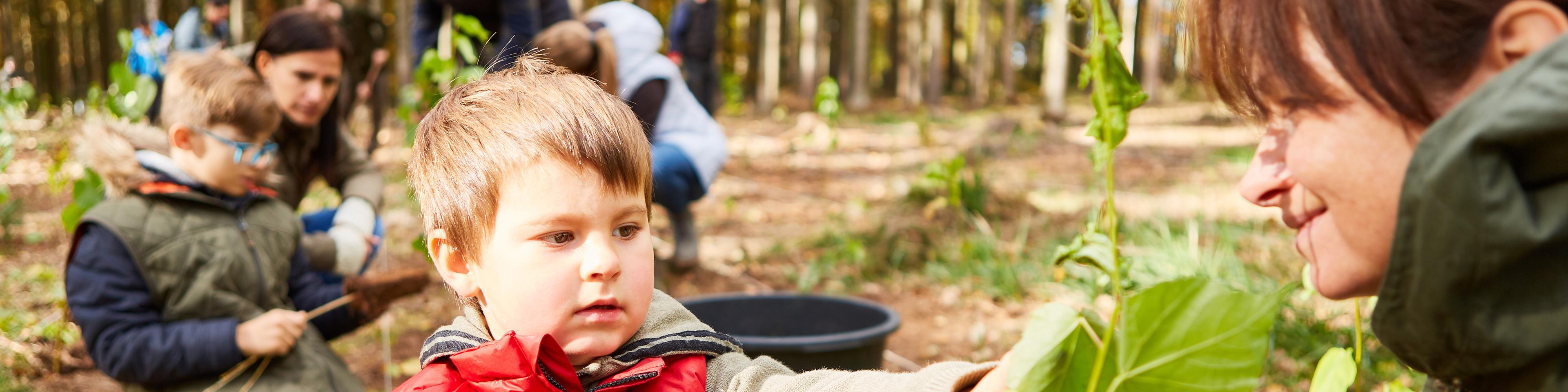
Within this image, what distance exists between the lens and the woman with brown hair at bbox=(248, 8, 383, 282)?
9.92 ft

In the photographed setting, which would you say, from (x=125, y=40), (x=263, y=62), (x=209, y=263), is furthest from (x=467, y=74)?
(x=125, y=40)

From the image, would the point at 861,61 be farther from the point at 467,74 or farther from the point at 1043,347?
the point at 1043,347

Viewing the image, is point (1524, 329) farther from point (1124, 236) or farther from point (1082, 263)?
point (1124, 236)

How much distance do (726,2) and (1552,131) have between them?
22744 millimetres

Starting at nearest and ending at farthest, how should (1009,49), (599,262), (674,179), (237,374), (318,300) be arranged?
1. (599,262)
2. (237,374)
3. (318,300)
4. (674,179)
5. (1009,49)

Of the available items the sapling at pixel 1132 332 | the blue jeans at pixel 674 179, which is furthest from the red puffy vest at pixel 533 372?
the blue jeans at pixel 674 179

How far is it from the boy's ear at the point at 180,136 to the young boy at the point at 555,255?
134 centimetres

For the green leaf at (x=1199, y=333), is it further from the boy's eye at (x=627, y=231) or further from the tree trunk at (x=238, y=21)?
the tree trunk at (x=238, y=21)

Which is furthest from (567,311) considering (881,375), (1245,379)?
(1245,379)

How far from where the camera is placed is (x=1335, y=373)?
1.02 m

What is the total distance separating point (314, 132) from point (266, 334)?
4.57 feet

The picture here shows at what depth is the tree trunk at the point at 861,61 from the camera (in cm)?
1623

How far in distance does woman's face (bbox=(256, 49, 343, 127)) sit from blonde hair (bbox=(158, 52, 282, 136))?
510 millimetres

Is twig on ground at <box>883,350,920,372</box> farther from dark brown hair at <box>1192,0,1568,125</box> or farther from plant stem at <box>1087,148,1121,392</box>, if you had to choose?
dark brown hair at <box>1192,0,1568,125</box>
